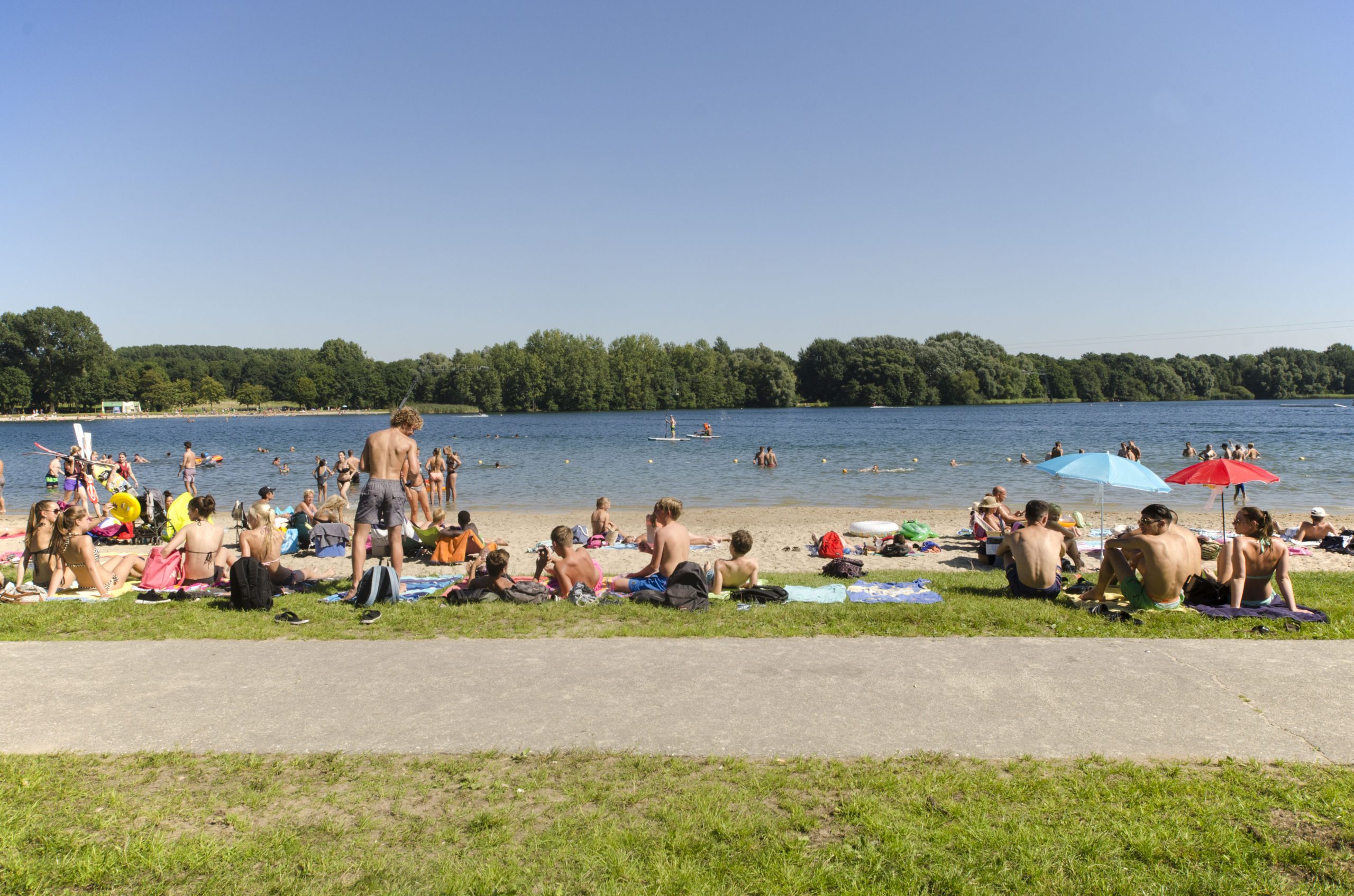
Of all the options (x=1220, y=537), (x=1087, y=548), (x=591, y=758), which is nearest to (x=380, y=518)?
(x=591, y=758)

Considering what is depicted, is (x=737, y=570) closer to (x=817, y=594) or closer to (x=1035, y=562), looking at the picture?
(x=817, y=594)

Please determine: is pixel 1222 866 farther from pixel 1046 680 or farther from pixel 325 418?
pixel 325 418

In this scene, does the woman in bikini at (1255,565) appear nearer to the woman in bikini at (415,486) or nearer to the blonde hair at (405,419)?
the woman in bikini at (415,486)

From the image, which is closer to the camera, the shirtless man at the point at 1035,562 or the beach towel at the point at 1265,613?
the beach towel at the point at 1265,613

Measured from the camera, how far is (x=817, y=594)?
27.5ft

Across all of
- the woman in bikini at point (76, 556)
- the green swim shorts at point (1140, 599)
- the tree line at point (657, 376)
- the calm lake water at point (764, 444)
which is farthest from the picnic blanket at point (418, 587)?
the tree line at point (657, 376)

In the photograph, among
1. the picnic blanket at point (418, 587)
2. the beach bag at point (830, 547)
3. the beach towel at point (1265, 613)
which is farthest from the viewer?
the beach bag at point (830, 547)

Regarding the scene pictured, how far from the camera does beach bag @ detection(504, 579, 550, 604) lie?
305 inches

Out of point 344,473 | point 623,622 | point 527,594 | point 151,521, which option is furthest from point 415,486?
point 344,473

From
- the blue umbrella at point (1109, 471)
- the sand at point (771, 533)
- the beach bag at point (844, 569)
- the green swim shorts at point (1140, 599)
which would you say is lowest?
the sand at point (771, 533)

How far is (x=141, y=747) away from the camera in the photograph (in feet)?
14.3

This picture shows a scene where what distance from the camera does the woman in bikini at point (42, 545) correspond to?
27.6 ft

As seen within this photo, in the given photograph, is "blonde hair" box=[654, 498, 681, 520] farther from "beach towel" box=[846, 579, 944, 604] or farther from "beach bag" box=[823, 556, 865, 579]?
"beach bag" box=[823, 556, 865, 579]

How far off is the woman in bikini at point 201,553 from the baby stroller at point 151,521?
5644 mm
